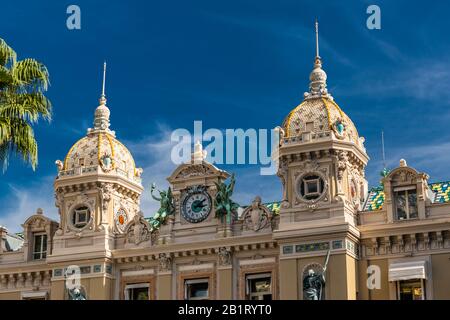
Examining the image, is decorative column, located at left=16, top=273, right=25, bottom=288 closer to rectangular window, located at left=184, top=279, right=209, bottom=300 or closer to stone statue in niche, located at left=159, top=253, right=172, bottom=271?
stone statue in niche, located at left=159, top=253, right=172, bottom=271

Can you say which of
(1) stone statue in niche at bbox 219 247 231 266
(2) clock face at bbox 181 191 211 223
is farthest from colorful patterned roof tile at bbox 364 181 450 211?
(2) clock face at bbox 181 191 211 223

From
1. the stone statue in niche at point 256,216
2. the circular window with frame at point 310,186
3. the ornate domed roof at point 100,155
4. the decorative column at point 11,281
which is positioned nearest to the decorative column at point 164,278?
the stone statue in niche at point 256,216

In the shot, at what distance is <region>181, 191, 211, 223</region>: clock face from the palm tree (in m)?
16.1

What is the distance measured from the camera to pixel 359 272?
140 ft

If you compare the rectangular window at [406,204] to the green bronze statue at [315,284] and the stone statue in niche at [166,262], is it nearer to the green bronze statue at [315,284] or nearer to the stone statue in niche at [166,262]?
the green bronze statue at [315,284]

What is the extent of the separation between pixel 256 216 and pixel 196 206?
3.75 meters

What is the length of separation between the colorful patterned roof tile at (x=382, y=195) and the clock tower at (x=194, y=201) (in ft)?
27.2

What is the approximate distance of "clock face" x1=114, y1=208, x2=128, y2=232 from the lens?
49.8 m

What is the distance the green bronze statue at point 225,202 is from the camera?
45.7m

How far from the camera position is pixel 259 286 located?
44656 mm

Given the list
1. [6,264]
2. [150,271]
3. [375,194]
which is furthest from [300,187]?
[6,264]

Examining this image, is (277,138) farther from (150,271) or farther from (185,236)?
(150,271)

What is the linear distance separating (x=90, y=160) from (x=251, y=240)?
38.3ft
